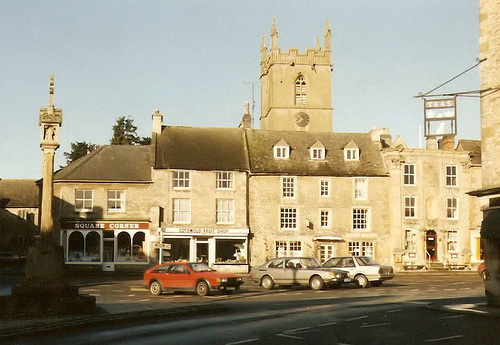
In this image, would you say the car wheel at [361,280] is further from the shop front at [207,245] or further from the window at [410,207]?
the window at [410,207]

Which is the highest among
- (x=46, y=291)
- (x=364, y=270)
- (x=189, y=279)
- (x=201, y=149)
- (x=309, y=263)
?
(x=201, y=149)

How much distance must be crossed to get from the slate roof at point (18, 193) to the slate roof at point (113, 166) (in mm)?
35890

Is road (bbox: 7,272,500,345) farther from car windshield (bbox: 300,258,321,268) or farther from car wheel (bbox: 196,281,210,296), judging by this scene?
car windshield (bbox: 300,258,321,268)

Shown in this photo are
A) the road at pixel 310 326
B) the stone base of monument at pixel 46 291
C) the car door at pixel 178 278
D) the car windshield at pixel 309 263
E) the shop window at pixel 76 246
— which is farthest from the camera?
the shop window at pixel 76 246

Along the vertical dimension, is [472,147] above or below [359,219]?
above

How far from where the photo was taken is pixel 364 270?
34.8 m

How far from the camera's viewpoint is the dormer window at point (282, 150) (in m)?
56.6

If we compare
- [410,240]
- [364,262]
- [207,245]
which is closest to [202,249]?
[207,245]

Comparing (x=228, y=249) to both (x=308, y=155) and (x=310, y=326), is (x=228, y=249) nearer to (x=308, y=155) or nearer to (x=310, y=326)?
(x=308, y=155)

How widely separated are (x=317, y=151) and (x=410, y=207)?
891cm

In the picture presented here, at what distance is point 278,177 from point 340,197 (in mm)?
5336

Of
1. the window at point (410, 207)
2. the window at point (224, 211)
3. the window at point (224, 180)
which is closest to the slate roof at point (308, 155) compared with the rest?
the window at point (224, 180)

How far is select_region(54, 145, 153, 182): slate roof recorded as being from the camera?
5294 cm

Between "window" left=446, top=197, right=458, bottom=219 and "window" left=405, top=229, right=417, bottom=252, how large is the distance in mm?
3533
